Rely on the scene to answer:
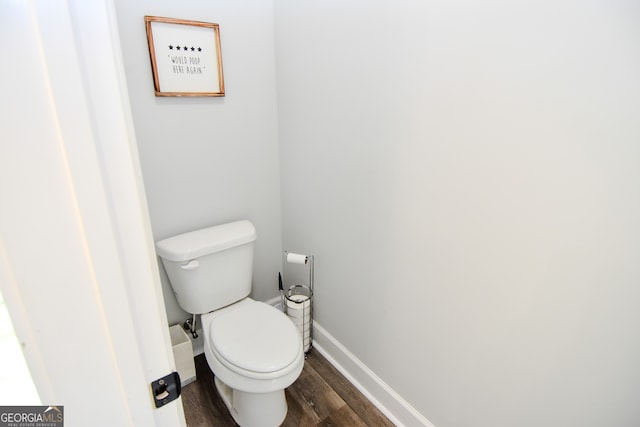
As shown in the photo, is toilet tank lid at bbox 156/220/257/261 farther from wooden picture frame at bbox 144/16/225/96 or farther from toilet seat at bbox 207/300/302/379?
wooden picture frame at bbox 144/16/225/96

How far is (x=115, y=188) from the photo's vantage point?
1.33ft

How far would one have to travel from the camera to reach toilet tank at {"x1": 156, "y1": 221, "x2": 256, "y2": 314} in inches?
58.0

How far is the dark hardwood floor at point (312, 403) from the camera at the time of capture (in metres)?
1.47

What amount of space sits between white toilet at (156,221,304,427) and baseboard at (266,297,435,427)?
14.8 inches

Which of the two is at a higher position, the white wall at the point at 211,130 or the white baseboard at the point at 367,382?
the white wall at the point at 211,130

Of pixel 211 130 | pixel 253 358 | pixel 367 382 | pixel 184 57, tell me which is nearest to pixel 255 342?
pixel 253 358

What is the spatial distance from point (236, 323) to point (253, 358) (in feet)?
0.77

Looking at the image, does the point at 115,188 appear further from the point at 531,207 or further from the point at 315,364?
the point at 315,364

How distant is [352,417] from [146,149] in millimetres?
1521

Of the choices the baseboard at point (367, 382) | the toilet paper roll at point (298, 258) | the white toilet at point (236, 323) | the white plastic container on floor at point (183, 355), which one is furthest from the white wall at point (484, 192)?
the white plastic container on floor at point (183, 355)

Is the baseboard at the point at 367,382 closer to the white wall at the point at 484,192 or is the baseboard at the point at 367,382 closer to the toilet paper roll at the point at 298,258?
the white wall at the point at 484,192

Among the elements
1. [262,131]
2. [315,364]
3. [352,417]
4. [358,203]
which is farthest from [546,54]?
[315,364]

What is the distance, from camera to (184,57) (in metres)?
1.43

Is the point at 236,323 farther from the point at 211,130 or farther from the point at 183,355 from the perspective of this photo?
the point at 211,130
